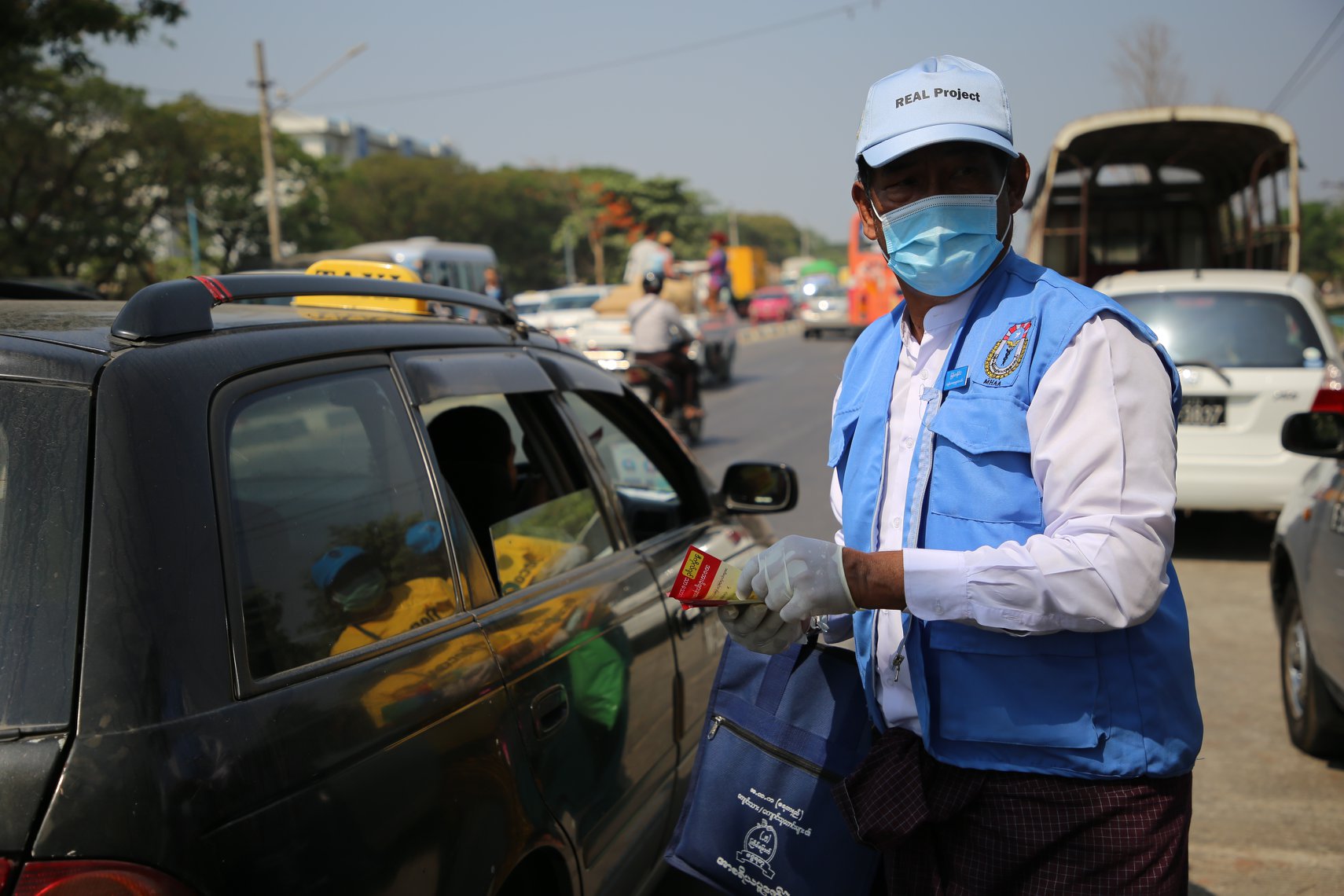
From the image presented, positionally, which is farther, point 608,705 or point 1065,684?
point 608,705

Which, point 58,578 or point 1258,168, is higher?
point 1258,168

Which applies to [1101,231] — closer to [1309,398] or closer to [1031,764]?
[1309,398]

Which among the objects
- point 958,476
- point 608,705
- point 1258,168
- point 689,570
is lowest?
point 608,705

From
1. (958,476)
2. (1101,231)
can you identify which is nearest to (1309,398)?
(958,476)

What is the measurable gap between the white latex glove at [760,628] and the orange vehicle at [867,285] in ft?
64.8

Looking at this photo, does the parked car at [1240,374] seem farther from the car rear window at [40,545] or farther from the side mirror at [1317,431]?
the car rear window at [40,545]

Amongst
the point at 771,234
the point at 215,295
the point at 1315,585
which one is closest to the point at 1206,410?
the point at 1315,585

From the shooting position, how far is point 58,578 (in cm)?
153

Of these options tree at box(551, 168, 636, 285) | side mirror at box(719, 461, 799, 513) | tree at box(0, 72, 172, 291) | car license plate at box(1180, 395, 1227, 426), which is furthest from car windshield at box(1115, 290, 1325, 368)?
tree at box(551, 168, 636, 285)

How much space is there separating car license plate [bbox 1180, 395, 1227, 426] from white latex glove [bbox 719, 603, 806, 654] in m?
6.01

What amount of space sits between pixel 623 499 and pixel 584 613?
1.15 meters

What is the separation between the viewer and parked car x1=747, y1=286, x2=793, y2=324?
5403 centimetres

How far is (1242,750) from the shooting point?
14.5ft

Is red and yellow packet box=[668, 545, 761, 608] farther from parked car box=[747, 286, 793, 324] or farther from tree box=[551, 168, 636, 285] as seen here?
tree box=[551, 168, 636, 285]
